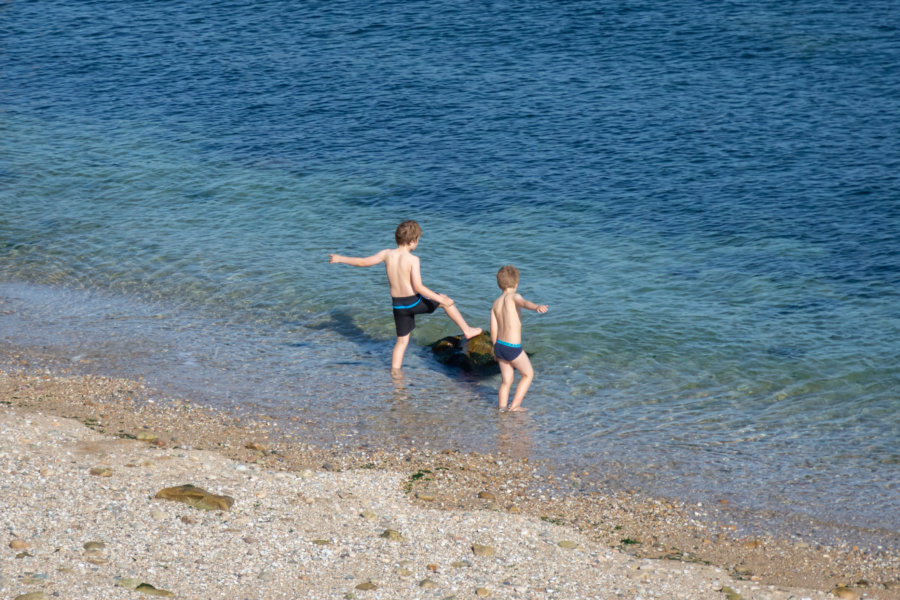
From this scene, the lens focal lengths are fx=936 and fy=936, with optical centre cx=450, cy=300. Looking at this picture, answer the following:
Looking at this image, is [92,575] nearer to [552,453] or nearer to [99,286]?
[552,453]

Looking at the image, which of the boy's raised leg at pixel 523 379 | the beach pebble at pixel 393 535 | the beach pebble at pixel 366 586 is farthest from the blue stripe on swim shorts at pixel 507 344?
the beach pebble at pixel 366 586

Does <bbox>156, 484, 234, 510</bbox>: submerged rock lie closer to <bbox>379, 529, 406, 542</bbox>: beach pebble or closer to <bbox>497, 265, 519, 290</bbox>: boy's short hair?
<bbox>379, 529, 406, 542</bbox>: beach pebble

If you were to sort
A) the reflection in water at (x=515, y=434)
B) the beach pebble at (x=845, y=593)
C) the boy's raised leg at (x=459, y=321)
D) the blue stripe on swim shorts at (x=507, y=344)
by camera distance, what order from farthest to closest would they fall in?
the boy's raised leg at (x=459, y=321) < the blue stripe on swim shorts at (x=507, y=344) < the reflection in water at (x=515, y=434) < the beach pebble at (x=845, y=593)

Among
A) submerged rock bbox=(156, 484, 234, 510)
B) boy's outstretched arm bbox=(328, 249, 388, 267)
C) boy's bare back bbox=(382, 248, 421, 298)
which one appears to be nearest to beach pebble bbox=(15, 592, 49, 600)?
submerged rock bbox=(156, 484, 234, 510)

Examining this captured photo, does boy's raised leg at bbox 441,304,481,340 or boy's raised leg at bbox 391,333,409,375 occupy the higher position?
boy's raised leg at bbox 441,304,481,340

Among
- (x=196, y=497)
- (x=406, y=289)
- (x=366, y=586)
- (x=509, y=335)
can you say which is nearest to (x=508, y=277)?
(x=509, y=335)

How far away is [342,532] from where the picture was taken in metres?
7.61

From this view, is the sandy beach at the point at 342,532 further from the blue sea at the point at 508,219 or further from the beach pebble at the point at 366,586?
the blue sea at the point at 508,219

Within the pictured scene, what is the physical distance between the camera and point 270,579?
6.78 metres

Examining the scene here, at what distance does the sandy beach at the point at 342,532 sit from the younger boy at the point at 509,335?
4.26ft

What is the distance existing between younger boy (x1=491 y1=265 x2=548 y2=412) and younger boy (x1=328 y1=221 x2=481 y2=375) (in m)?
0.98

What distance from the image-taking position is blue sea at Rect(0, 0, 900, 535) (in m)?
10.5

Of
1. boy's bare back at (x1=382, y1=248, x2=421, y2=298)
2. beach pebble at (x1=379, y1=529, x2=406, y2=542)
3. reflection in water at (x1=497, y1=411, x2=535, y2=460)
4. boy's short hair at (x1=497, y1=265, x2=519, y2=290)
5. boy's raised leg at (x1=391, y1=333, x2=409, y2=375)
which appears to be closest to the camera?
beach pebble at (x1=379, y1=529, x2=406, y2=542)

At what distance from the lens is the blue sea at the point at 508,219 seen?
1052 cm
